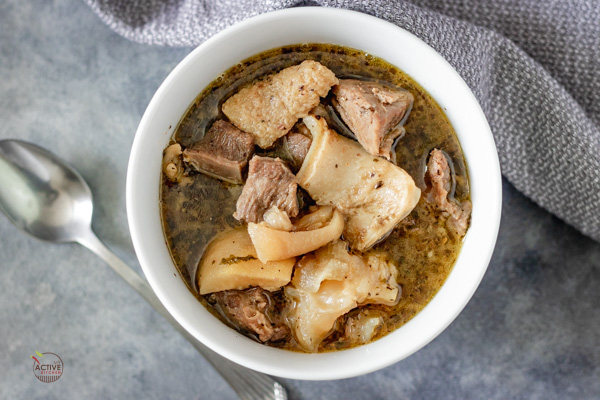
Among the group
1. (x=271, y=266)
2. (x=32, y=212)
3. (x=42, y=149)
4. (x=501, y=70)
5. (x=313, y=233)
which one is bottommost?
(x=32, y=212)

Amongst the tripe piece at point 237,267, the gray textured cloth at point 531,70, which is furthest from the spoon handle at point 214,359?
the gray textured cloth at point 531,70

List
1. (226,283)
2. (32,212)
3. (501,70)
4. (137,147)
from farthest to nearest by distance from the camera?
(32,212)
(501,70)
(226,283)
(137,147)

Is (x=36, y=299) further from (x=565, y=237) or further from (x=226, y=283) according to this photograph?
(x=565, y=237)

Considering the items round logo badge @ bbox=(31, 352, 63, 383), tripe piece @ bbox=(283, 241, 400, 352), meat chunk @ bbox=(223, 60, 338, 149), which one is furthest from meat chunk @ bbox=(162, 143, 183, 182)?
round logo badge @ bbox=(31, 352, 63, 383)

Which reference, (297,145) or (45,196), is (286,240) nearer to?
(297,145)

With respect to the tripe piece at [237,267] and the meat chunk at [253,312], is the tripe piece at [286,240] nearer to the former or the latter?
the tripe piece at [237,267]

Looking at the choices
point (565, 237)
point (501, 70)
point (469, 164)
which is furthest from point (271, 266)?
point (565, 237)

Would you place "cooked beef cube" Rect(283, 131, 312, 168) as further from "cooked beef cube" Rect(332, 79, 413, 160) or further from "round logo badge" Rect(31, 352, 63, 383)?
"round logo badge" Rect(31, 352, 63, 383)

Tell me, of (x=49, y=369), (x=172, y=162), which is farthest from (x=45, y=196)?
(x=172, y=162)

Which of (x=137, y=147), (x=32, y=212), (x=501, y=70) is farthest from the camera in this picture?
(x=32, y=212)
